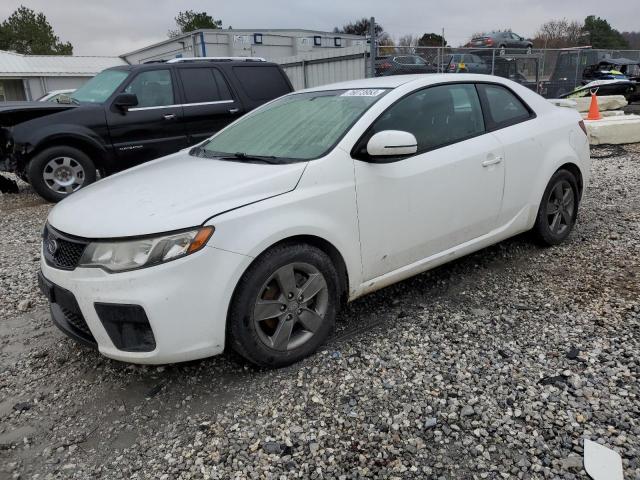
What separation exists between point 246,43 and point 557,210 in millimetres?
24292

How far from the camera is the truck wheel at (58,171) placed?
6.62 meters

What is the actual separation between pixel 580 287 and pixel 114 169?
6.00 meters

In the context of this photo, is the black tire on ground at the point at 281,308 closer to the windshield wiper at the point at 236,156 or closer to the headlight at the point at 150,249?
the headlight at the point at 150,249

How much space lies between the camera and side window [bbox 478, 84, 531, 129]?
3.91m

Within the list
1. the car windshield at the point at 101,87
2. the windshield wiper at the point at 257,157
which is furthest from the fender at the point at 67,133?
the windshield wiper at the point at 257,157

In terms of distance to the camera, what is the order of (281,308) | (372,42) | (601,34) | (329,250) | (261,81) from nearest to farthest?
(281,308)
(329,250)
(261,81)
(372,42)
(601,34)

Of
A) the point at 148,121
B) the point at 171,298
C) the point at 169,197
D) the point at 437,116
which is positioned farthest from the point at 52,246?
the point at 148,121

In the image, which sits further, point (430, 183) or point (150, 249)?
point (430, 183)

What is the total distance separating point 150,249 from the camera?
2.42 m

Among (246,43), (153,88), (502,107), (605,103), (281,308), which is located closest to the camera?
(281,308)

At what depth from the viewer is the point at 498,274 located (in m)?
4.09

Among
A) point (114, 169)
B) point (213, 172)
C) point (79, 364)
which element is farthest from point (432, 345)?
point (114, 169)

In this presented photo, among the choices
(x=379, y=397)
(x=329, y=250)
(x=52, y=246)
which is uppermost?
(x=52, y=246)

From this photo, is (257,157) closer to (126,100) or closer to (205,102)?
(126,100)
